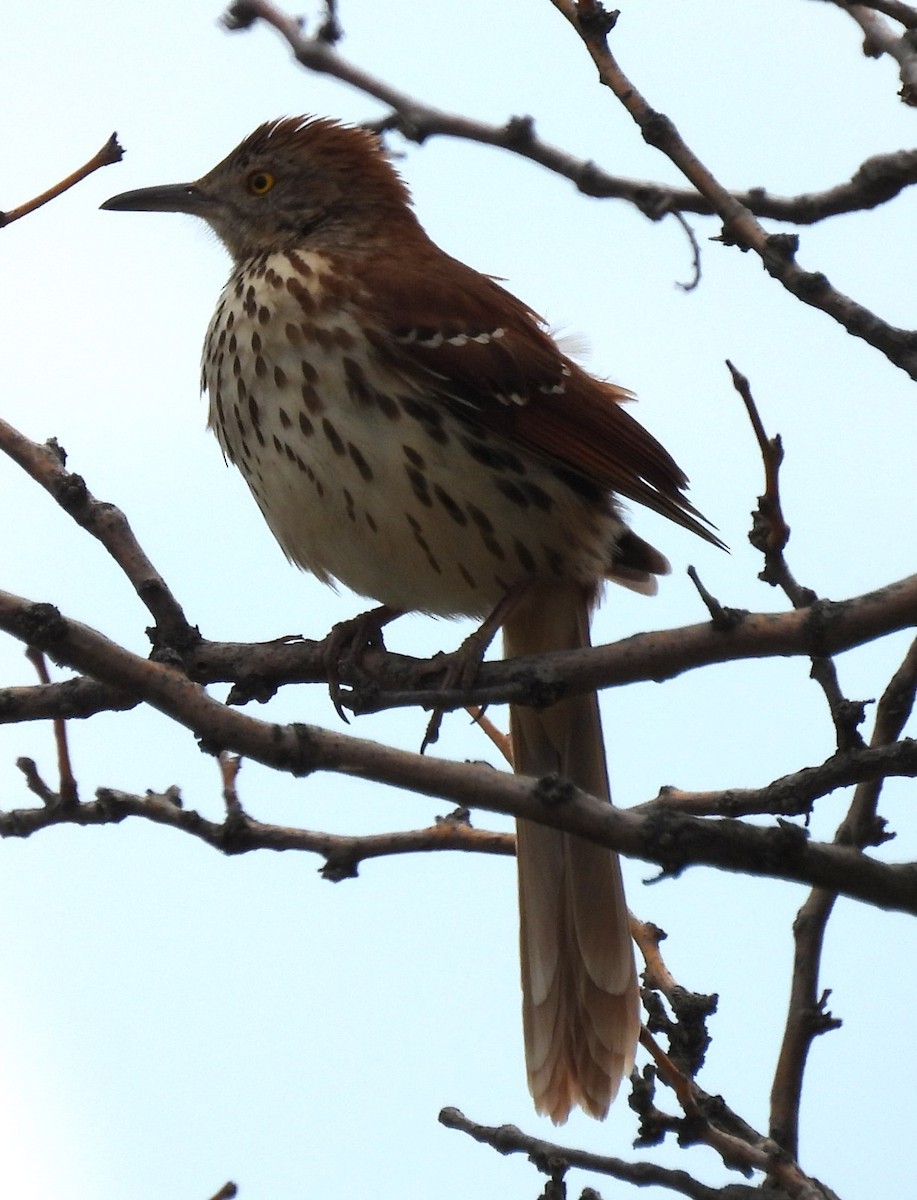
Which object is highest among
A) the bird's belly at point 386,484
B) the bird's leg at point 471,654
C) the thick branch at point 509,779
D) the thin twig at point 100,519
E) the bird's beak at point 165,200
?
the bird's beak at point 165,200

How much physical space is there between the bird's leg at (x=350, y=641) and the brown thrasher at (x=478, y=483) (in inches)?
3.1

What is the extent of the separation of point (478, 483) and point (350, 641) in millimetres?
488

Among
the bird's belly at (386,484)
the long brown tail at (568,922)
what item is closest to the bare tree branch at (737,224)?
the bird's belly at (386,484)

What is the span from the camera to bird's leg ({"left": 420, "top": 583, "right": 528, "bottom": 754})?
341cm

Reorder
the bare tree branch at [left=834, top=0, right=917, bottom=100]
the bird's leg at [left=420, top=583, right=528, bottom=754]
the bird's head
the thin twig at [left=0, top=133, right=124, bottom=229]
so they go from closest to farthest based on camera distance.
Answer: the thin twig at [left=0, top=133, right=124, bottom=229] → the bare tree branch at [left=834, top=0, right=917, bottom=100] → the bird's leg at [left=420, top=583, right=528, bottom=754] → the bird's head

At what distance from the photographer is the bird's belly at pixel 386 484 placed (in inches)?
149

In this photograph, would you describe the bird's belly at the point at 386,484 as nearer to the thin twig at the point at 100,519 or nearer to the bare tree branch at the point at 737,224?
the thin twig at the point at 100,519

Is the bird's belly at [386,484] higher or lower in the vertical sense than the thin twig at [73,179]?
higher

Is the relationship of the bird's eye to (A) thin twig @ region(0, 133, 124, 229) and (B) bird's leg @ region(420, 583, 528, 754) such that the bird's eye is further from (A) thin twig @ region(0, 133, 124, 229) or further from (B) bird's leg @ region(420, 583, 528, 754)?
(A) thin twig @ region(0, 133, 124, 229)

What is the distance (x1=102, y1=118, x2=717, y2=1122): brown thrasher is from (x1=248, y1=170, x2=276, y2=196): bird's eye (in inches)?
15.9

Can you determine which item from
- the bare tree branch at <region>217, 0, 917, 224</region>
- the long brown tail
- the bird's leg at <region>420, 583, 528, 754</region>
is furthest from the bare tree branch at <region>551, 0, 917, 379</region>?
A: the long brown tail

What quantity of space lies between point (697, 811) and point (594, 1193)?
71cm

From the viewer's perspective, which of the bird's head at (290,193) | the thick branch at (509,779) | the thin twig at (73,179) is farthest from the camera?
the bird's head at (290,193)

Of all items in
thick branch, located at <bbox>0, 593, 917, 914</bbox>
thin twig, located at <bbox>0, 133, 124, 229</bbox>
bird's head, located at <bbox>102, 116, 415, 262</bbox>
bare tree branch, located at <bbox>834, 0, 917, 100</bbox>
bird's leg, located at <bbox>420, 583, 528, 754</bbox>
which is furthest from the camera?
bird's head, located at <bbox>102, 116, 415, 262</bbox>
